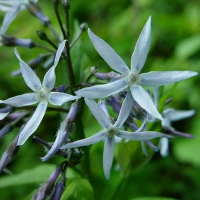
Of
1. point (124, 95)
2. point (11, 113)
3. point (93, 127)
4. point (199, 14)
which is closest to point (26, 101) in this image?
point (11, 113)

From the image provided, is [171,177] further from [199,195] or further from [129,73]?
[129,73]

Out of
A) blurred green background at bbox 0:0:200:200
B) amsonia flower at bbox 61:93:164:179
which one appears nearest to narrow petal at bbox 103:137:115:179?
amsonia flower at bbox 61:93:164:179

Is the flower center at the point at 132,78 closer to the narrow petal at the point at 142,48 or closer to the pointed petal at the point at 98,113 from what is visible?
the narrow petal at the point at 142,48

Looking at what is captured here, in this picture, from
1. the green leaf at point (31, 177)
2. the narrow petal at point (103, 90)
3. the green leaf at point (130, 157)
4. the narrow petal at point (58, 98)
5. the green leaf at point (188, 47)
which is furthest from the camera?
the green leaf at point (188, 47)

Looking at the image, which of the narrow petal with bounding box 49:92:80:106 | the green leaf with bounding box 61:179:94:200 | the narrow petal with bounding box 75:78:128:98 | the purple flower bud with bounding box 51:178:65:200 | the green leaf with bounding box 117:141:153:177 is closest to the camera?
the narrow petal with bounding box 75:78:128:98

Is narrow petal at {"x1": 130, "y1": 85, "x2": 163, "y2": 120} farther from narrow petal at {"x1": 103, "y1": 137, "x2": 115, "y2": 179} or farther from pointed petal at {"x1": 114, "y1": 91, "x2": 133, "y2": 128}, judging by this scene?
narrow petal at {"x1": 103, "y1": 137, "x2": 115, "y2": 179}

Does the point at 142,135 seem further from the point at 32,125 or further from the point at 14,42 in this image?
the point at 14,42

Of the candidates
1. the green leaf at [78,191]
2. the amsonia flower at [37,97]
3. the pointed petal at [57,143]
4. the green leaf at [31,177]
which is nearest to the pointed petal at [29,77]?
the amsonia flower at [37,97]
